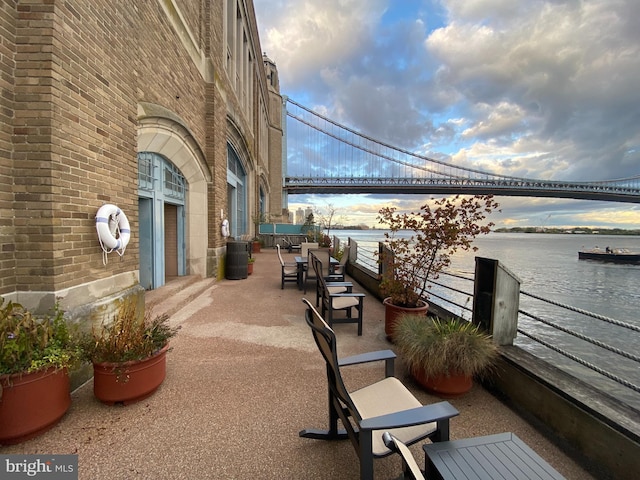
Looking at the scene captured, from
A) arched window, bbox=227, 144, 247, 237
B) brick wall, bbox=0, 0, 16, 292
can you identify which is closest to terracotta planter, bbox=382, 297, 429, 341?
brick wall, bbox=0, 0, 16, 292

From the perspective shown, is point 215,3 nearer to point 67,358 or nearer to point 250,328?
point 250,328

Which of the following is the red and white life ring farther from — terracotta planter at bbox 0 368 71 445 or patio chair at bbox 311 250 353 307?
patio chair at bbox 311 250 353 307

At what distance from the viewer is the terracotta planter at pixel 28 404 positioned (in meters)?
1.95

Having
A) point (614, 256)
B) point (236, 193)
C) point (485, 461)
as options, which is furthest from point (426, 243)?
point (614, 256)

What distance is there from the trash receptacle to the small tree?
514 centimetres

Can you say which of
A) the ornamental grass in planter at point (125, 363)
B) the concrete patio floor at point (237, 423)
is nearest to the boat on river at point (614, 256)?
→ the concrete patio floor at point (237, 423)

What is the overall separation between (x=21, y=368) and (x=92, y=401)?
30.5 inches

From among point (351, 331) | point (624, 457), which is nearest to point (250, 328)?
point (351, 331)

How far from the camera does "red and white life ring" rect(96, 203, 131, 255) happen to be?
3111mm

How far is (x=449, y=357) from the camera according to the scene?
2.60 meters

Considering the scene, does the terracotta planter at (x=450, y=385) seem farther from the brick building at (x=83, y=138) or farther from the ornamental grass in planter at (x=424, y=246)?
the brick building at (x=83, y=138)

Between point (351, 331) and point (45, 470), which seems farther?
point (351, 331)

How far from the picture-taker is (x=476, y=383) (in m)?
2.90

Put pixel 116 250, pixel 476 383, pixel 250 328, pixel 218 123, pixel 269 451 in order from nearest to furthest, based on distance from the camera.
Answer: pixel 269 451, pixel 476 383, pixel 116 250, pixel 250 328, pixel 218 123
